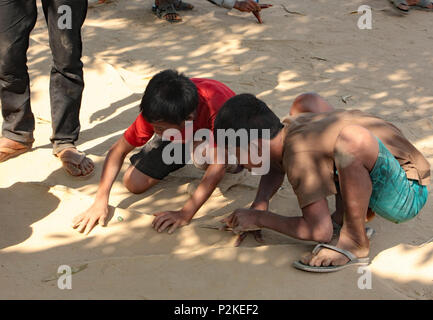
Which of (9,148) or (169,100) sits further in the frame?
(9,148)

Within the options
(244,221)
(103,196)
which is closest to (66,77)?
(103,196)

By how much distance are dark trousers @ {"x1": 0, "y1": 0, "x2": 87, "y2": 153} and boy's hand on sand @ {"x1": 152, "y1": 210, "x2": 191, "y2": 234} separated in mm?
1048

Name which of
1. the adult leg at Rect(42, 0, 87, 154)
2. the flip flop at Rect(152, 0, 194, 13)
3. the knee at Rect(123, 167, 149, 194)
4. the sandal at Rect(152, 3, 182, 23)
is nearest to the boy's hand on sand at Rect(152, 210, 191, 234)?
the knee at Rect(123, 167, 149, 194)

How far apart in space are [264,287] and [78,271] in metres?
0.76

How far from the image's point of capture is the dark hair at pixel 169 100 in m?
2.55

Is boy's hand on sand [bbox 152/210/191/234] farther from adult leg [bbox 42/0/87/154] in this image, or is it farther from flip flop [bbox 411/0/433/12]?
flip flop [bbox 411/0/433/12]

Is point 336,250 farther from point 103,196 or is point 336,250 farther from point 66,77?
point 66,77

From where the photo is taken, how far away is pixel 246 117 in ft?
7.74

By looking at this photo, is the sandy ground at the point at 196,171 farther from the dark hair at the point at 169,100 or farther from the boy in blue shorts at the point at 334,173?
the dark hair at the point at 169,100

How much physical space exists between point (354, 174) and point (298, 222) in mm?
313

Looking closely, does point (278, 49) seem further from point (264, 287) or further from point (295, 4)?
point (264, 287)

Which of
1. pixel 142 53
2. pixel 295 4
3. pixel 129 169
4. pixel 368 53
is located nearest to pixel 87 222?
pixel 129 169

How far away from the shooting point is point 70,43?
10.5ft

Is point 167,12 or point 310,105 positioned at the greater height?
point 310,105
